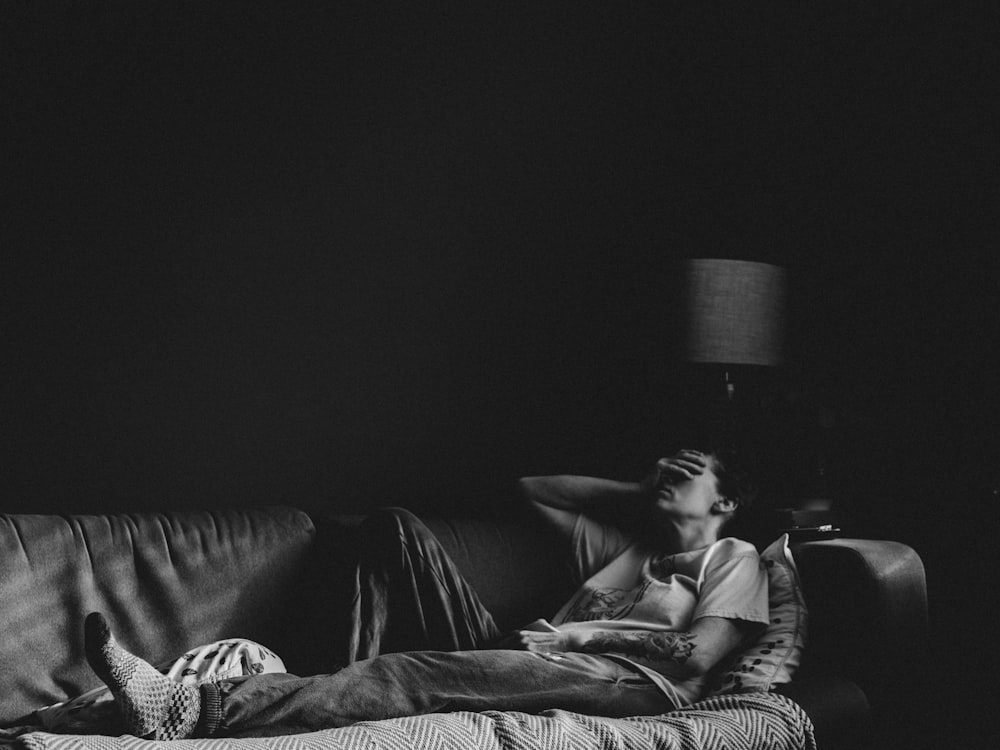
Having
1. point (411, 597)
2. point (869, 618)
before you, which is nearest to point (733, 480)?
point (869, 618)

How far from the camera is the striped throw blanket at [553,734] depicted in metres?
1.25

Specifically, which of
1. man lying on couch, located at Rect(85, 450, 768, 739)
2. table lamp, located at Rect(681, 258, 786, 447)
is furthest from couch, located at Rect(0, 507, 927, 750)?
table lamp, located at Rect(681, 258, 786, 447)

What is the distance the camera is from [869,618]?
183cm

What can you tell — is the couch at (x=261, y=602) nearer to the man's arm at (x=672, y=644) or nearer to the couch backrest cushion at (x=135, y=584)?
the couch backrest cushion at (x=135, y=584)

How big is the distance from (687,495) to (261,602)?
0.97 meters

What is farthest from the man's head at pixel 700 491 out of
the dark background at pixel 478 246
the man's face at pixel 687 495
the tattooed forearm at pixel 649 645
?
the tattooed forearm at pixel 649 645

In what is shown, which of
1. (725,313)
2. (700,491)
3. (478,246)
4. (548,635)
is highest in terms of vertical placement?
(478,246)

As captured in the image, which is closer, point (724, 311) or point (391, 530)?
point (391, 530)

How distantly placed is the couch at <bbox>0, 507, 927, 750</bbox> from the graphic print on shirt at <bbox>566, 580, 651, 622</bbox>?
265 mm

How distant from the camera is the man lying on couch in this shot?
141cm

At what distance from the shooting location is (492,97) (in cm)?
280

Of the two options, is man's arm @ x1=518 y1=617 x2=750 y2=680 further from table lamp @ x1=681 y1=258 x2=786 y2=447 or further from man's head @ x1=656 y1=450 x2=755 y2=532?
table lamp @ x1=681 y1=258 x2=786 y2=447

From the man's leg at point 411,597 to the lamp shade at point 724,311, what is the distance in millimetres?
794

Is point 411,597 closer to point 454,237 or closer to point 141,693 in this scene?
point 141,693
